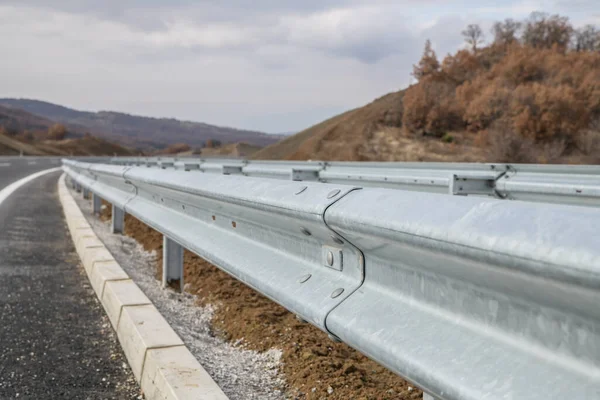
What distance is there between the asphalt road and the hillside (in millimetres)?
32701

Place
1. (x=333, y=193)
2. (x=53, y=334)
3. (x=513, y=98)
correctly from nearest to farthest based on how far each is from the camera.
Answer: (x=333, y=193) < (x=53, y=334) < (x=513, y=98)

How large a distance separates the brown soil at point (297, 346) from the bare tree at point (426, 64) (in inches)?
2539

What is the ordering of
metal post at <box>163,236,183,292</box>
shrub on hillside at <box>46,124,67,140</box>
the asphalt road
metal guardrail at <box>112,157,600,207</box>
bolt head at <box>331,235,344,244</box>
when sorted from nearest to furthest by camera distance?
1. bolt head at <box>331,235,344,244</box>
2. the asphalt road
3. metal guardrail at <box>112,157,600,207</box>
4. metal post at <box>163,236,183,292</box>
5. shrub on hillside at <box>46,124,67,140</box>

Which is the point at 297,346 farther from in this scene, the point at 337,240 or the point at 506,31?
the point at 506,31

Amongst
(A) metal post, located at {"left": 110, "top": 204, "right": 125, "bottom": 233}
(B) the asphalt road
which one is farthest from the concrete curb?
(A) metal post, located at {"left": 110, "top": 204, "right": 125, "bottom": 233}

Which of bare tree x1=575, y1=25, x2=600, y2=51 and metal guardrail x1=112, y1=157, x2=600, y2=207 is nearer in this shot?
metal guardrail x1=112, y1=157, x2=600, y2=207

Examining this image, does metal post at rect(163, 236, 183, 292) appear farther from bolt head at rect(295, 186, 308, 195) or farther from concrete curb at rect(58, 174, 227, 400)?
bolt head at rect(295, 186, 308, 195)

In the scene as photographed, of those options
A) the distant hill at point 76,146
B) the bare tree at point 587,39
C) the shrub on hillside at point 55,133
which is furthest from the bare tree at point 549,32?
the shrub on hillside at point 55,133

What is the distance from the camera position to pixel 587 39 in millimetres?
88375

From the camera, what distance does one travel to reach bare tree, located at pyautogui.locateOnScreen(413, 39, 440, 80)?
66250 millimetres

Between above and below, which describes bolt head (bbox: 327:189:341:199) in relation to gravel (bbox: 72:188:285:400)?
above

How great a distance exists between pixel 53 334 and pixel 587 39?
98.3 m

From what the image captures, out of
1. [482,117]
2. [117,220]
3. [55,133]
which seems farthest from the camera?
[55,133]

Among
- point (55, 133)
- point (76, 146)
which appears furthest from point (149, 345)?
point (55, 133)
